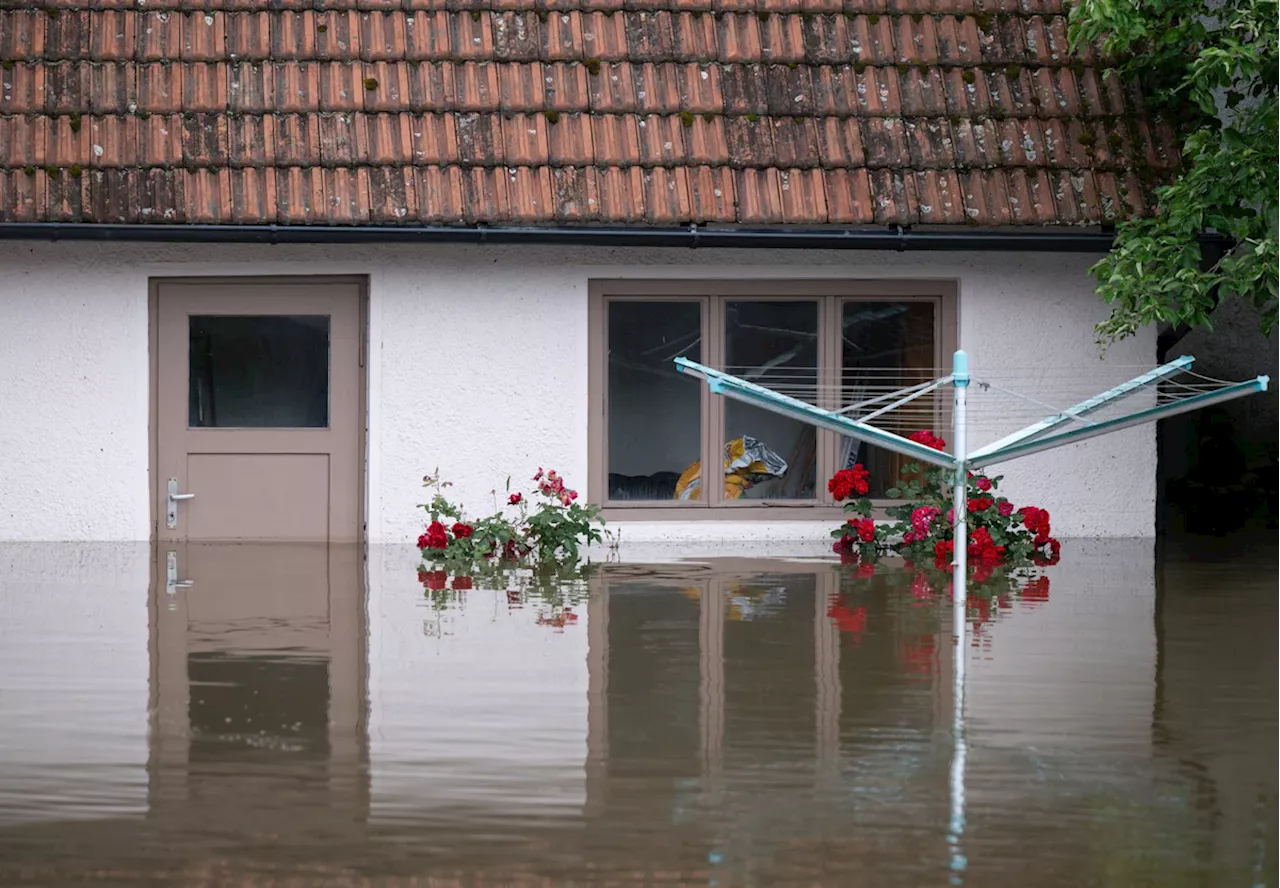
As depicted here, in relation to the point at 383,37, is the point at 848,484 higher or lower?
lower

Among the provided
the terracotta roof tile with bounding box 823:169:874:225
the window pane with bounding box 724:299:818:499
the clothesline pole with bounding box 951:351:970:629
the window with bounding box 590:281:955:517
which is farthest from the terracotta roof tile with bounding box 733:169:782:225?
the clothesline pole with bounding box 951:351:970:629

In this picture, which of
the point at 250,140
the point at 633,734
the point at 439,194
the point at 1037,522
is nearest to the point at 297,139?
the point at 250,140

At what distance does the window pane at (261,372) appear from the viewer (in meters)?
12.2

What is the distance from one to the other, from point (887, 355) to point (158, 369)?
455 centimetres

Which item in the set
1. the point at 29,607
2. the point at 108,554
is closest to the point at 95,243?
the point at 108,554

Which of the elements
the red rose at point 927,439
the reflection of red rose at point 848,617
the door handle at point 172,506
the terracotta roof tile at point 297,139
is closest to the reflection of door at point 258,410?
the door handle at point 172,506

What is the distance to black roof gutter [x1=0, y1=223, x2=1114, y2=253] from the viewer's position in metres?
11.4

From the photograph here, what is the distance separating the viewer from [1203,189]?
1109cm

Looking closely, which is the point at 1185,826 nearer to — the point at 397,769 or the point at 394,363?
the point at 397,769

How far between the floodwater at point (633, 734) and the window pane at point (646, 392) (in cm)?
209

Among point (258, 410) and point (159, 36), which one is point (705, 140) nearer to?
point (258, 410)

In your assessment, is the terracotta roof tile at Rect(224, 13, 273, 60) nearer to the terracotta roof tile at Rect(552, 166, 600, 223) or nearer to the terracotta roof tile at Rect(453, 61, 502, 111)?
the terracotta roof tile at Rect(453, 61, 502, 111)

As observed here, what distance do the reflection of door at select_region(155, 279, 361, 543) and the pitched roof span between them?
0.84 m

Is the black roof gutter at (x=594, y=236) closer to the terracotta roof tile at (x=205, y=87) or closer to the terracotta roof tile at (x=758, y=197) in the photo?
the terracotta roof tile at (x=758, y=197)
